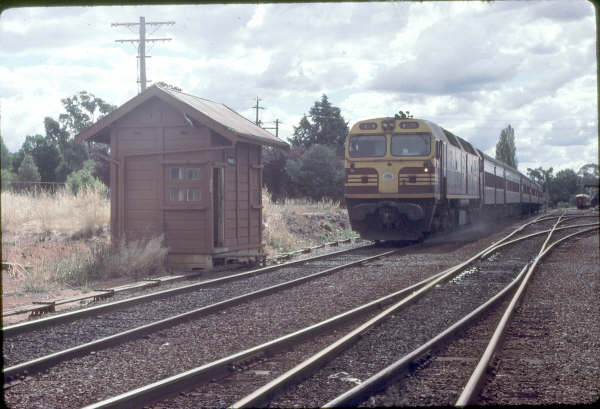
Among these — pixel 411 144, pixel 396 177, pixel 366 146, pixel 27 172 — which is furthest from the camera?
pixel 27 172

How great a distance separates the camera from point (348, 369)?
512 cm

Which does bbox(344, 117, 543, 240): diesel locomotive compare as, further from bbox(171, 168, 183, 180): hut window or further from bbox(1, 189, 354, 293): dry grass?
bbox(171, 168, 183, 180): hut window

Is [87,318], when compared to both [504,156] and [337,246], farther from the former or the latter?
[504,156]

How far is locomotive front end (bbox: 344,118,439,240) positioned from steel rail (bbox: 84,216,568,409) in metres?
9.06

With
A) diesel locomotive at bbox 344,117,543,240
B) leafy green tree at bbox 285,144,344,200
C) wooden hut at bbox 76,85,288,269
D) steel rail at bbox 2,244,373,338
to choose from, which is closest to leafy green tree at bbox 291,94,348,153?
leafy green tree at bbox 285,144,344,200

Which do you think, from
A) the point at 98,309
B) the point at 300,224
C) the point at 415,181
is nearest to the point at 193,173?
the point at 98,309

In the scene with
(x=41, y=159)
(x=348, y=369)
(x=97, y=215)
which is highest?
(x=41, y=159)

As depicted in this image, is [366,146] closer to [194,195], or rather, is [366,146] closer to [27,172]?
[194,195]

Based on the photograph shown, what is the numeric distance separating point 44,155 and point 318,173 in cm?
1107

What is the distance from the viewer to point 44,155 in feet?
85.6

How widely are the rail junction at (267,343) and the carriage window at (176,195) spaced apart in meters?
2.38

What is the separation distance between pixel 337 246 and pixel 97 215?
6459 mm

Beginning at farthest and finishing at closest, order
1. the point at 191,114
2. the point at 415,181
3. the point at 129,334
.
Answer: the point at 415,181 < the point at 191,114 < the point at 129,334

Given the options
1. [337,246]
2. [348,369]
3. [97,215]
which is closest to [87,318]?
[348,369]
